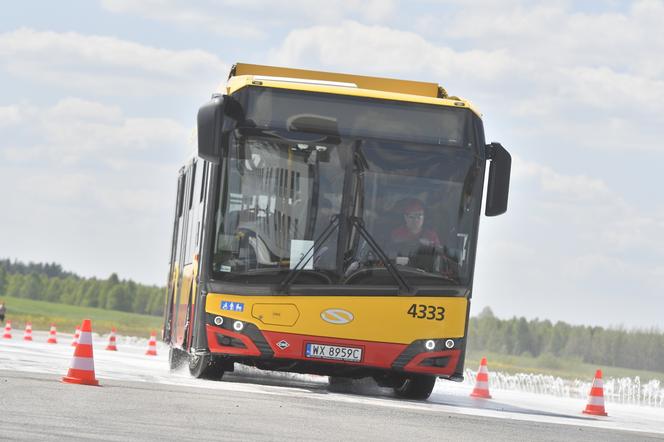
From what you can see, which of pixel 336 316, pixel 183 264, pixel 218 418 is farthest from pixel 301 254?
pixel 218 418

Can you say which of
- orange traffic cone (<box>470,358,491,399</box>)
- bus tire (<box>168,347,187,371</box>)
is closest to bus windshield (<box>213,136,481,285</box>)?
bus tire (<box>168,347,187,371</box>)

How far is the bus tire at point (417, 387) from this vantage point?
57.3 ft

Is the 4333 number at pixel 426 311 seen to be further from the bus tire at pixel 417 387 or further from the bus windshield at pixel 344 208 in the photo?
the bus tire at pixel 417 387

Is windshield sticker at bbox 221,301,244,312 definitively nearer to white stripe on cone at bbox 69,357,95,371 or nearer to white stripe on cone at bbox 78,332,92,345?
white stripe on cone at bbox 78,332,92,345

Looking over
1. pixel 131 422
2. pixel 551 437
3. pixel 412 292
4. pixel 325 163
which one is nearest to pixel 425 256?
pixel 412 292

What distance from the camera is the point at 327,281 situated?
1593cm

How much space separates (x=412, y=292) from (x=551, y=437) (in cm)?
375

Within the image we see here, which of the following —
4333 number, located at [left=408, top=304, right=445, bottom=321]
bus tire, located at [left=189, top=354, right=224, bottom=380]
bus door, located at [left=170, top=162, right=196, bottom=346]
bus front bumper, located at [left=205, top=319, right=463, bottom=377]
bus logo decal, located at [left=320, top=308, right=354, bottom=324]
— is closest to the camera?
bus front bumper, located at [left=205, top=319, right=463, bottom=377]

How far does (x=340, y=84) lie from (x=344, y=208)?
1640mm

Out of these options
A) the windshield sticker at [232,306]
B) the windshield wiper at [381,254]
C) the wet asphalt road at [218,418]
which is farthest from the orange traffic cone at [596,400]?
the windshield sticker at [232,306]

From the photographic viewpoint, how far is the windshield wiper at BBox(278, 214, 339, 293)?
15.8 meters

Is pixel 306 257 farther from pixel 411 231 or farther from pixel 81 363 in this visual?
pixel 81 363

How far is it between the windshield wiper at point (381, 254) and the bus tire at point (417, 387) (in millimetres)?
1620

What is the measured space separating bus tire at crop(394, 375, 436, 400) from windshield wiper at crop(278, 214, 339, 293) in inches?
90.0
